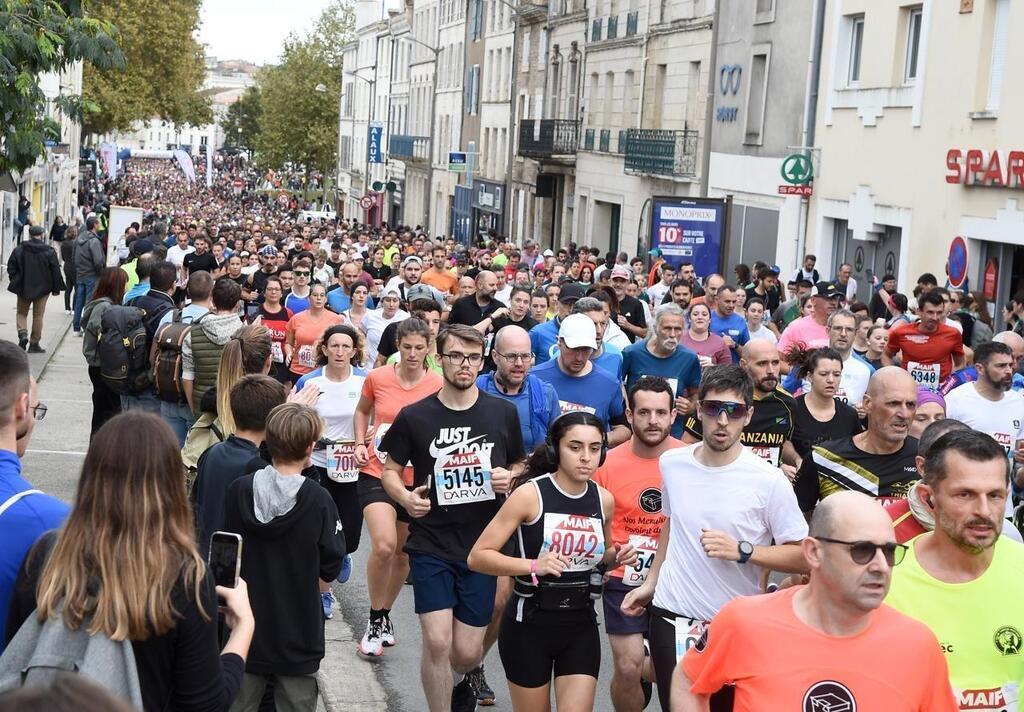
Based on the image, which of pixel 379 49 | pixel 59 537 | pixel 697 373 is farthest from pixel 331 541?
pixel 379 49

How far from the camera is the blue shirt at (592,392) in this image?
28.7ft

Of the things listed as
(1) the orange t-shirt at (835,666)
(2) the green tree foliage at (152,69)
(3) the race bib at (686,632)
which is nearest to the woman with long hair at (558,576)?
(3) the race bib at (686,632)

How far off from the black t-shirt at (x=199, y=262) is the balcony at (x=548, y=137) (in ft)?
75.3

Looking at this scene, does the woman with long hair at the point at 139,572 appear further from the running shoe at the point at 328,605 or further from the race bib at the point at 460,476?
the running shoe at the point at 328,605

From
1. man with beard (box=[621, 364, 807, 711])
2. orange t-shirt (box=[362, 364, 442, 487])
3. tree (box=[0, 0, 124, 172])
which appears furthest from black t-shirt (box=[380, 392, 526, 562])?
tree (box=[0, 0, 124, 172])

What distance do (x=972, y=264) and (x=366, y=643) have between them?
15.3 metres

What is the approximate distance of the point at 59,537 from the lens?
3750mm

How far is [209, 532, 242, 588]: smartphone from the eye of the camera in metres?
4.00

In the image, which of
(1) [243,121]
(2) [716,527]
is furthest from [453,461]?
(1) [243,121]

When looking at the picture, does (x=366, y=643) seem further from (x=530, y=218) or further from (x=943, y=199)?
(x=530, y=218)

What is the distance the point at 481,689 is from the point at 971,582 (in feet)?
11.7

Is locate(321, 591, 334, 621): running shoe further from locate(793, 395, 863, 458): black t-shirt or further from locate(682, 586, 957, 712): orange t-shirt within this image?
locate(682, 586, 957, 712): orange t-shirt

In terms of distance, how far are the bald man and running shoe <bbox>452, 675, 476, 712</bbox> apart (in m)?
1.77

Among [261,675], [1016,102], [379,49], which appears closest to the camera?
[261,675]
